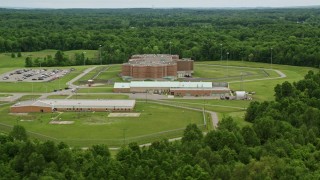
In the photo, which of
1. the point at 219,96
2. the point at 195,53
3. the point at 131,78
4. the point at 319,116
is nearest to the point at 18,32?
the point at 195,53

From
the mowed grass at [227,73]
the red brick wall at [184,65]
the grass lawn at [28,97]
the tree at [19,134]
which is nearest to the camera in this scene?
the tree at [19,134]

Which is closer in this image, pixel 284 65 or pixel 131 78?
pixel 131 78

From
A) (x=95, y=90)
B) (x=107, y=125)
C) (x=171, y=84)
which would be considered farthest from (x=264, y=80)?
(x=107, y=125)

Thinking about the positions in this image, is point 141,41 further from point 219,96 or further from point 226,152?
point 226,152

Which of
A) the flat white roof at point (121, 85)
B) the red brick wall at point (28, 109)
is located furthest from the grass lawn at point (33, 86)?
the red brick wall at point (28, 109)

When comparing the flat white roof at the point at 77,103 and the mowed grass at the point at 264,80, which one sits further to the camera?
the mowed grass at the point at 264,80

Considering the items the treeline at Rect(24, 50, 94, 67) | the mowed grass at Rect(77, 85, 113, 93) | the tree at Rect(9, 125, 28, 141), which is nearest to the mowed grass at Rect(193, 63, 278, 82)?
the mowed grass at Rect(77, 85, 113, 93)

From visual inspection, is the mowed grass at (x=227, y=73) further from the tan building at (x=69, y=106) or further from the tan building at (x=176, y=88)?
the tan building at (x=69, y=106)

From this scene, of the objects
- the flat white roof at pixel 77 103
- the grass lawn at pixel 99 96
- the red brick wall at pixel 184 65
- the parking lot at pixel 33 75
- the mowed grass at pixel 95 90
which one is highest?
the red brick wall at pixel 184 65
